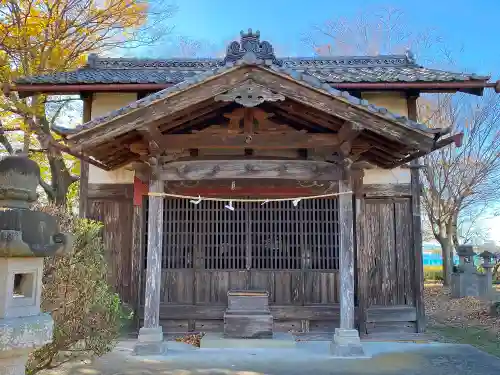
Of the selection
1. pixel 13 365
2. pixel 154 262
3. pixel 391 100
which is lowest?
pixel 13 365

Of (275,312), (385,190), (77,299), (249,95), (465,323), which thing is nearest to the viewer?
(77,299)

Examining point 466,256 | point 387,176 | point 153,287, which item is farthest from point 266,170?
point 466,256

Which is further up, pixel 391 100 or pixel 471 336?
pixel 391 100

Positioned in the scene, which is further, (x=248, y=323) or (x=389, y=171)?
(x=389, y=171)

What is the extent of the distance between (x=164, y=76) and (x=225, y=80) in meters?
4.05

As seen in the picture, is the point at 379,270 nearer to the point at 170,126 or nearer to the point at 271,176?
the point at 271,176

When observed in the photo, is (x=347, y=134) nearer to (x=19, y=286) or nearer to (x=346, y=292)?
(x=346, y=292)

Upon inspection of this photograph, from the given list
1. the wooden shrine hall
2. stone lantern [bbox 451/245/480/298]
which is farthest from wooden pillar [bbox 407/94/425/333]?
stone lantern [bbox 451/245/480/298]

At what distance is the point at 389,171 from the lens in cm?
930

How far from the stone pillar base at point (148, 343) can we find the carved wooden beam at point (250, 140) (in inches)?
127

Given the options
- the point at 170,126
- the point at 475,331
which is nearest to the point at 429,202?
the point at 475,331

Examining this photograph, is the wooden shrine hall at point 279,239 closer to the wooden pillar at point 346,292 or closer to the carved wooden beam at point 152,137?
the carved wooden beam at point 152,137

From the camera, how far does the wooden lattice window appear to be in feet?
29.9

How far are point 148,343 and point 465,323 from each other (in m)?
8.51
